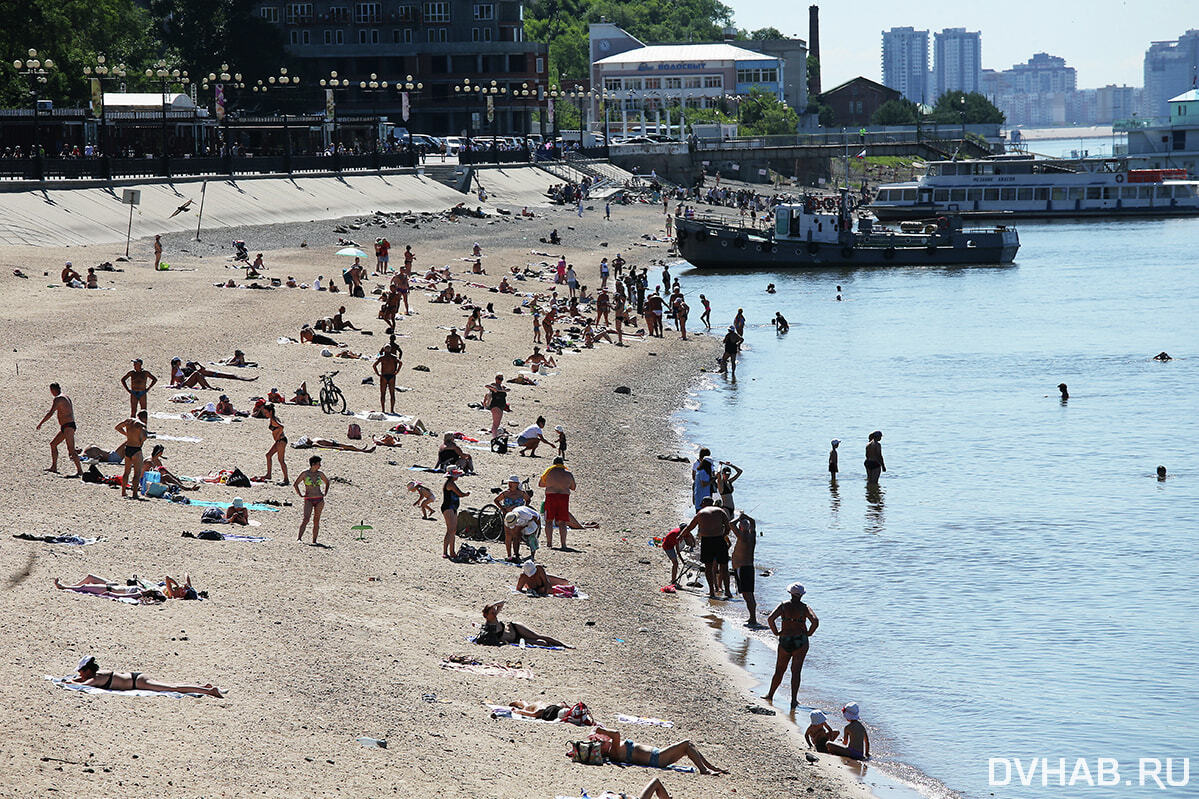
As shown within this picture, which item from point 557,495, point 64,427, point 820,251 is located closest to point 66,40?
point 820,251

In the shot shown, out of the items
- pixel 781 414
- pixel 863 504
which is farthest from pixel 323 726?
pixel 781 414

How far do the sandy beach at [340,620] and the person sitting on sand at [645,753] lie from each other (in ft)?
0.45

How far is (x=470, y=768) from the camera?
12.0m

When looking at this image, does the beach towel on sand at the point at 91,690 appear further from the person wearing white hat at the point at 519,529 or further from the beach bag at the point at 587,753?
the person wearing white hat at the point at 519,529

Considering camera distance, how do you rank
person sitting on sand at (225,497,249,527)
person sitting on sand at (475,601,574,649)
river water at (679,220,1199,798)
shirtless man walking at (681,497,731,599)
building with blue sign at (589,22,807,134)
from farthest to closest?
building with blue sign at (589,22,807,134), person sitting on sand at (225,497,249,527), shirtless man walking at (681,497,731,599), person sitting on sand at (475,601,574,649), river water at (679,220,1199,798)

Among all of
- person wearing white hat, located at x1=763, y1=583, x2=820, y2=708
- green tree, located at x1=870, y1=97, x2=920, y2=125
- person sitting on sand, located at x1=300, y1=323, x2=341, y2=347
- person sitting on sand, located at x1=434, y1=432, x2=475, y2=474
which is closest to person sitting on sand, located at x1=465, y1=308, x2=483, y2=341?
person sitting on sand, located at x1=300, y1=323, x2=341, y2=347

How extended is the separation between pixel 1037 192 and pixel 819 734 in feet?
301

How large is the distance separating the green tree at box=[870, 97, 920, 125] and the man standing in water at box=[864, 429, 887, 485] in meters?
130

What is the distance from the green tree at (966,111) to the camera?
151m

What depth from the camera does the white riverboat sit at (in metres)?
96.5

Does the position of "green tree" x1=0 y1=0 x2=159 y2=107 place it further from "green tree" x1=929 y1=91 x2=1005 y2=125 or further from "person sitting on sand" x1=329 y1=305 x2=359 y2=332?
"green tree" x1=929 y1=91 x2=1005 y2=125

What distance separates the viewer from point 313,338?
32875 millimetres

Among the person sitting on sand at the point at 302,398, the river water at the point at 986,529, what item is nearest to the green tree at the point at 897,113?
the river water at the point at 986,529

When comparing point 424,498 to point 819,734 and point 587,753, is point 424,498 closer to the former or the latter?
point 819,734
